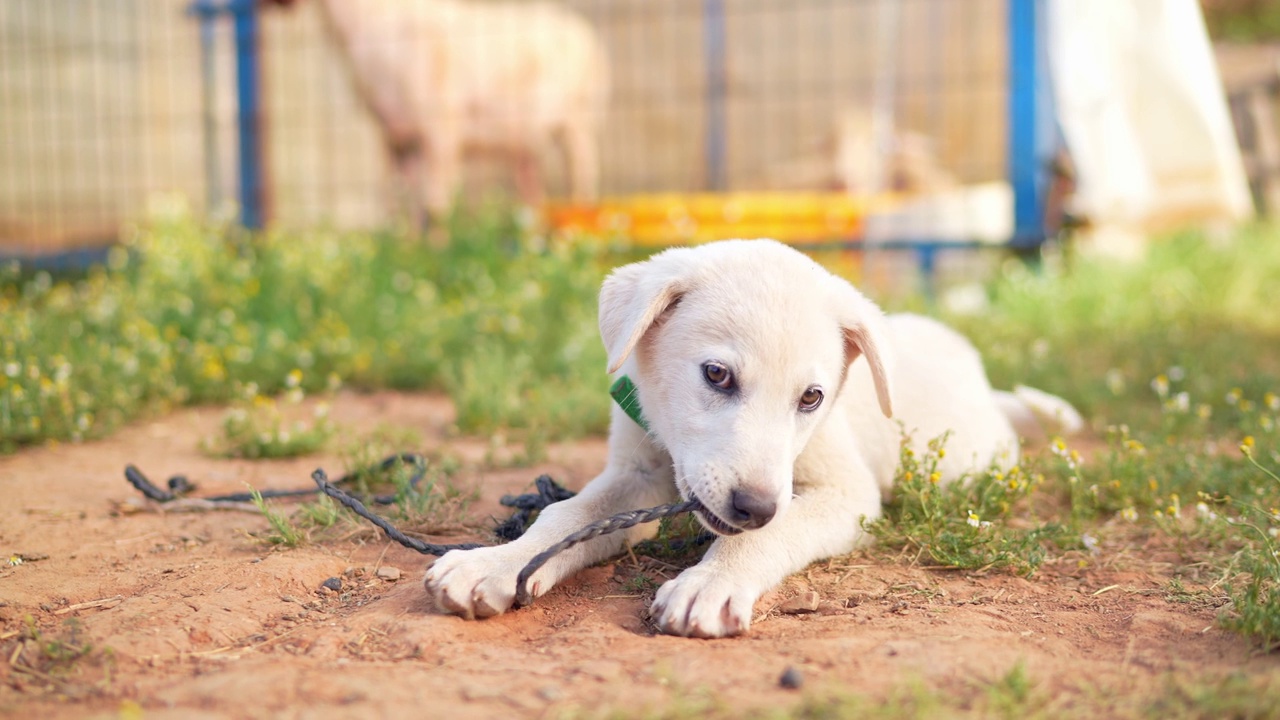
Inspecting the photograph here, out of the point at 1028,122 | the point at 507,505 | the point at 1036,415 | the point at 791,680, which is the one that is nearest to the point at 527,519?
the point at 507,505

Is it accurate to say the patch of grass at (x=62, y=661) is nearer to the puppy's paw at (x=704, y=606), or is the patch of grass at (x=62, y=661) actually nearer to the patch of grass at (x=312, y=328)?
the puppy's paw at (x=704, y=606)

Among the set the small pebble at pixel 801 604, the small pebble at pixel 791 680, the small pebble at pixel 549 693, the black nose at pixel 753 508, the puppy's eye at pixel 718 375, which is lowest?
the small pebble at pixel 801 604

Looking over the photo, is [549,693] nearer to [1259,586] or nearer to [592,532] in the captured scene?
[592,532]

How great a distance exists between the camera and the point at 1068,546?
2891mm

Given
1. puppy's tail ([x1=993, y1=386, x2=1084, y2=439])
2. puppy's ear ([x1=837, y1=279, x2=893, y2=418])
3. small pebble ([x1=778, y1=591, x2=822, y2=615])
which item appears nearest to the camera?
small pebble ([x1=778, y1=591, x2=822, y2=615])

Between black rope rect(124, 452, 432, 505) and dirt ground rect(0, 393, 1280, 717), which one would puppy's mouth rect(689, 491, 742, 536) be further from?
black rope rect(124, 452, 432, 505)

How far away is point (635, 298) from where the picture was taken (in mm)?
2627

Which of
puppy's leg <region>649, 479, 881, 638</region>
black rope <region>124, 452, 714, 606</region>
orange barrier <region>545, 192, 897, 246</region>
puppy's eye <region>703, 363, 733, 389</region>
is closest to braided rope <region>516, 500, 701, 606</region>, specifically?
black rope <region>124, 452, 714, 606</region>

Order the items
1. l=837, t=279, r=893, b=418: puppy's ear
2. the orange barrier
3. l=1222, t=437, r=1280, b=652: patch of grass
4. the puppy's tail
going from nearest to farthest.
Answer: l=1222, t=437, r=1280, b=652: patch of grass
l=837, t=279, r=893, b=418: puppy's ear
the puppy's tail
the orange barrier

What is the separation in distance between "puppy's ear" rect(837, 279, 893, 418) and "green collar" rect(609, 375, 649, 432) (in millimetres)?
574

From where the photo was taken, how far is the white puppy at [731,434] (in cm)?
229

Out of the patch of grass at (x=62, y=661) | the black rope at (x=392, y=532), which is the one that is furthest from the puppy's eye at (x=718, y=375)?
the patch of grass at (x=62, y=661)

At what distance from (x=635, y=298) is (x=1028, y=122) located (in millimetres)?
5253

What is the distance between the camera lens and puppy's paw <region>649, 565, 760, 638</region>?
2.20m
